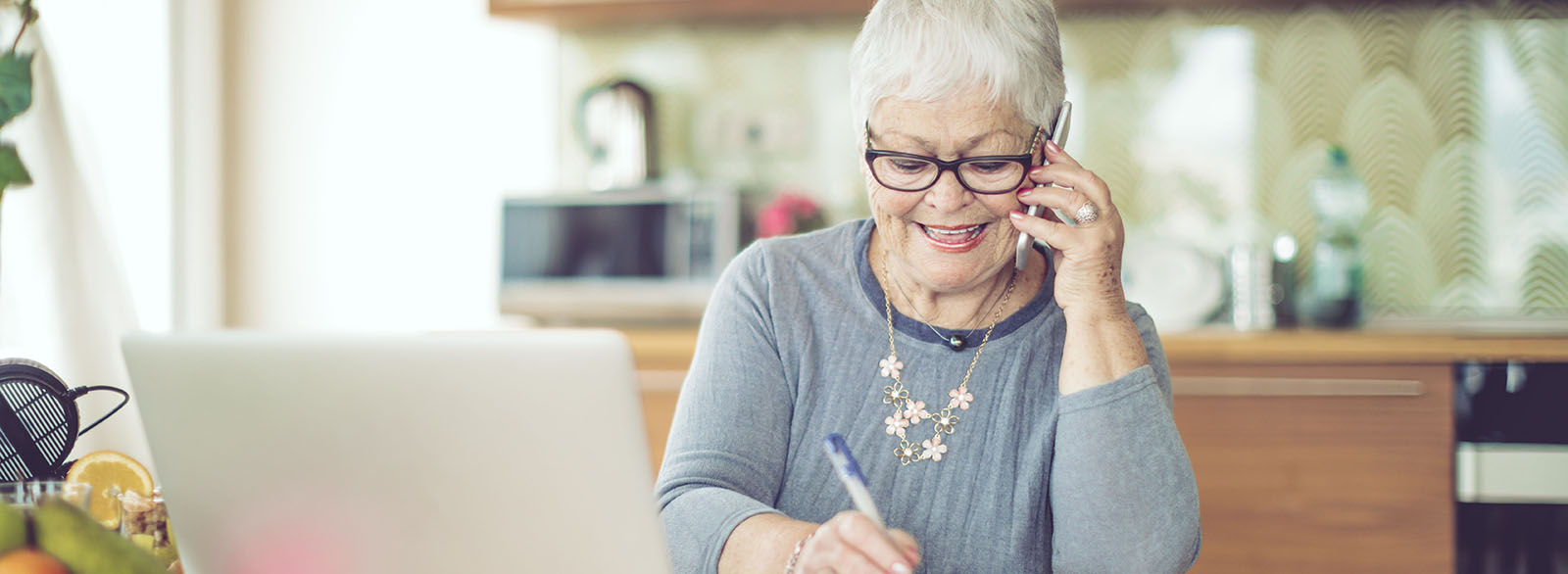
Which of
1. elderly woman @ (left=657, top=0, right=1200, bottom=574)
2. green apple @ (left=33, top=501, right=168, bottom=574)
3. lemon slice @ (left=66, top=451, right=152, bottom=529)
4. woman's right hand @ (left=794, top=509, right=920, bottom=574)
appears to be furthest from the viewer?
elderly woman @ (left=657, top=0, right=1200, bottom=574)

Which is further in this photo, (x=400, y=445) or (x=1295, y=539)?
(x=1295, y=539)

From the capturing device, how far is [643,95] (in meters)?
2.88

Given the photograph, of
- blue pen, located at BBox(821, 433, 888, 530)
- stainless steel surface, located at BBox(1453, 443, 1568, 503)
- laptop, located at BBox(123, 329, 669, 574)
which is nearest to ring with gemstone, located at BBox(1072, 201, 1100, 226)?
blue pen, located at BBox(821, 433, 888, 530)

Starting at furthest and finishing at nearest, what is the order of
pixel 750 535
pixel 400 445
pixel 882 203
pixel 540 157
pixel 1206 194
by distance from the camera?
pixel 540 157 → pixel 1206 194 → pixel 882 203 → pixel 750 535 → pixel 400 445

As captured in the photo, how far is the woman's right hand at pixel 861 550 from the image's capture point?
2.58 feet

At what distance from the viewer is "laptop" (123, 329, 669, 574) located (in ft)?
2.17

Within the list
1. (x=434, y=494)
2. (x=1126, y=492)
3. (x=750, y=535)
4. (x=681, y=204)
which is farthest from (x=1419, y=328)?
(x=434, y=494)

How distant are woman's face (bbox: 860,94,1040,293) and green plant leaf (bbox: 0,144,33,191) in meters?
0.86

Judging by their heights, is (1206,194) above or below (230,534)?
above

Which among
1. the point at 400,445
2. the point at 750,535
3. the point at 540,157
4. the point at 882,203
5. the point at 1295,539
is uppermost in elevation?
the point at 540,157

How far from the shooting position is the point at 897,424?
1.17 metres

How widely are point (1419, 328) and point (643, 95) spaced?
1.86 meters

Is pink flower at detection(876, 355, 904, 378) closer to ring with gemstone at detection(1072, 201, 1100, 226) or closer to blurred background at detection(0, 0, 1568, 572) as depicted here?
ring with gemstone at detection(1072, 201, 1100, 226)

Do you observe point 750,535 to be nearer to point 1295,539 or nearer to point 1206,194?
point 1295,539
